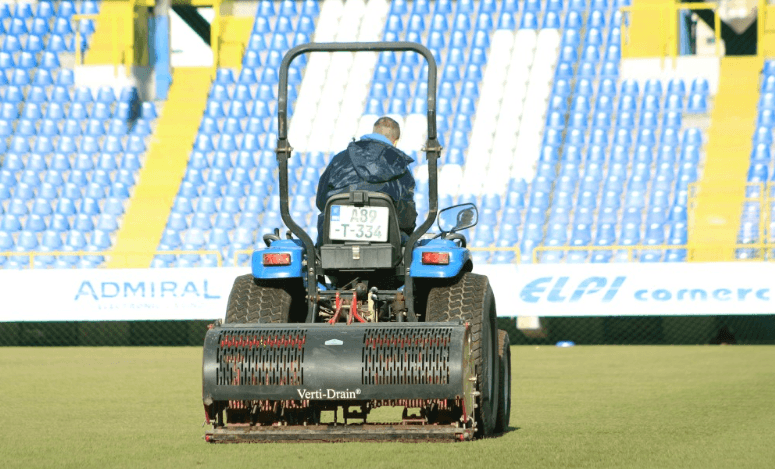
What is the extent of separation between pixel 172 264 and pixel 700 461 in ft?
56.6

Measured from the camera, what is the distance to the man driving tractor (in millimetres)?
7141

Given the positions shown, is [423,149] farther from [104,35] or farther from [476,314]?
[104,35]

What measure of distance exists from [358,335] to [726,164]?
18.0 meters

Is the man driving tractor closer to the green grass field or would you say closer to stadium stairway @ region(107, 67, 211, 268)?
the green grass field

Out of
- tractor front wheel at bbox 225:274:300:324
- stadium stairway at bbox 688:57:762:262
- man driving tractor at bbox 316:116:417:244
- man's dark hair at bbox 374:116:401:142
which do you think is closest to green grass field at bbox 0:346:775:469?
tractor front wheel at bbox 225:274:300:324

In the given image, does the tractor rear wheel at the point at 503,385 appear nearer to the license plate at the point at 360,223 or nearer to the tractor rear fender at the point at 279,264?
the license plate at the point at 360,223

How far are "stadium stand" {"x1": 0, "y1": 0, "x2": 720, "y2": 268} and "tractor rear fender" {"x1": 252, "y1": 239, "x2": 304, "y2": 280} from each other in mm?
15174

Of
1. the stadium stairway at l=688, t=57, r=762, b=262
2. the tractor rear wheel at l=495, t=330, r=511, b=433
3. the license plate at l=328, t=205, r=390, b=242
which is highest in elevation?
→ the stadium stairway at l=688, t=57, r=762, b=262

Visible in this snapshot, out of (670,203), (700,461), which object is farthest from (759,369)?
(670,203)

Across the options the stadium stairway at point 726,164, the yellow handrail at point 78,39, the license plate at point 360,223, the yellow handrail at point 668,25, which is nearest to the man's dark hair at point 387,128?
the license plate at point 360,223

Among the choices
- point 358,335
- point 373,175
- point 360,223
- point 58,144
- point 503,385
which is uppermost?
point 58,144

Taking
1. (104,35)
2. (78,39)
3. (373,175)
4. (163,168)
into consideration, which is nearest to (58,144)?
(163,168)

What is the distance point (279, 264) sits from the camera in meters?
7.21

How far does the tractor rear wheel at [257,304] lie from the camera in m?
7.30
